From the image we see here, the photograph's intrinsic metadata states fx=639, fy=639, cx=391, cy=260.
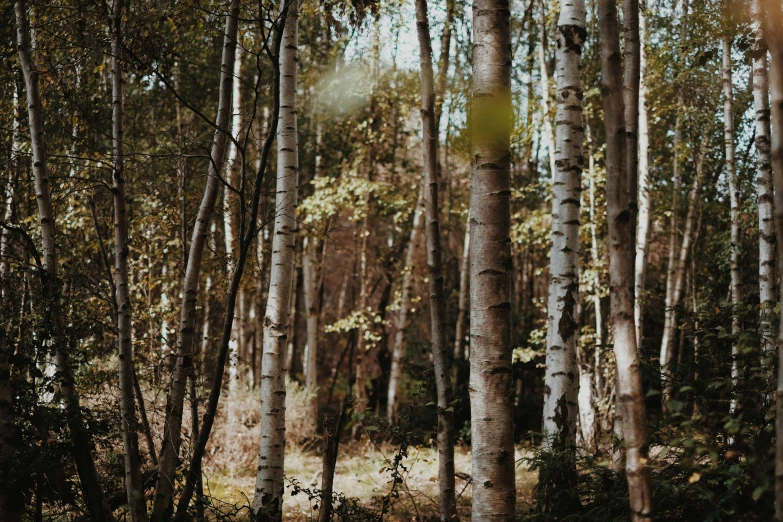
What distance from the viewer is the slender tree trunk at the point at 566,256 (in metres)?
5.23

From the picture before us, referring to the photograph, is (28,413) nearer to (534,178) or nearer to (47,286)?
(47,286)

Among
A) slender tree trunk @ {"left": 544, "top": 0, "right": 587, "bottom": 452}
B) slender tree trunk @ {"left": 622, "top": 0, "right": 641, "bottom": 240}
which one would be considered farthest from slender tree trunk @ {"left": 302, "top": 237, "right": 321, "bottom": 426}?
slender tree trunk @ {"left": 622, "top": 0, "right": 641, "bottom": 240}

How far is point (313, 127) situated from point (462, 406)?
7285mm

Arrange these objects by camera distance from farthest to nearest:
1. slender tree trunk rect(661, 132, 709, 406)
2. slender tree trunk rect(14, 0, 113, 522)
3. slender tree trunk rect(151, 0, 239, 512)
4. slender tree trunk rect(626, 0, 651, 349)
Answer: slender tree trunk rect(661, 132, 709, 406), slender tree trunk rect(626, 0, 651, 349), slender tree trunk rect(14, 0, 113, 522), slender tree trunk rect(151, 0, 239, 512)

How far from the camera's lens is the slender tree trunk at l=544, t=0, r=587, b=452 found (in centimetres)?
523

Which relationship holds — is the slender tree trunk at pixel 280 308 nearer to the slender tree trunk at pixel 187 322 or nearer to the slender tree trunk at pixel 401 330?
the slender tree trunk at pixel 187 322

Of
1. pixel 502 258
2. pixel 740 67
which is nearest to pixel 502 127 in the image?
pixel 502 258

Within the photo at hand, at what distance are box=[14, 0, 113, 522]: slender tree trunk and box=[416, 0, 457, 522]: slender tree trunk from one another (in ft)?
7.00

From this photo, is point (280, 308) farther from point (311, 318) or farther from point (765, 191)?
point (311, 318)

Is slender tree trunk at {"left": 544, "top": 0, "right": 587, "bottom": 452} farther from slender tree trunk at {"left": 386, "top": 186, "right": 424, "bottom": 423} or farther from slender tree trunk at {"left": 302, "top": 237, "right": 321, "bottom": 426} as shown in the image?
slender tree trunk at {"left": 302, "top": 237, "right": 321, "bottom": 426}

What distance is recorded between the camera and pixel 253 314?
15586 millimetres

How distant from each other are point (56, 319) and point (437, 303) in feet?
8.04

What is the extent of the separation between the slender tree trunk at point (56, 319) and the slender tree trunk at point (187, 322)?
1.51 feet

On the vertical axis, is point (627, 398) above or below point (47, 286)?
below
